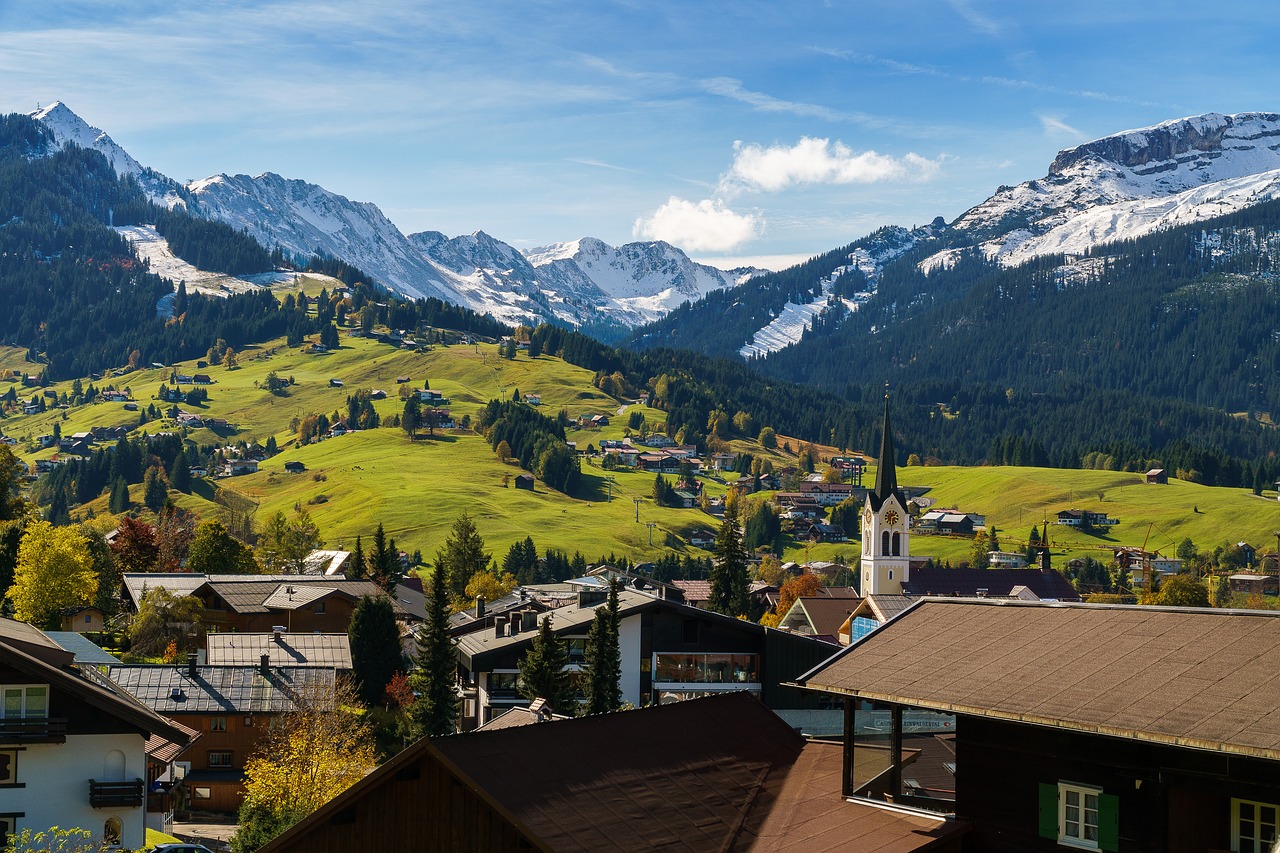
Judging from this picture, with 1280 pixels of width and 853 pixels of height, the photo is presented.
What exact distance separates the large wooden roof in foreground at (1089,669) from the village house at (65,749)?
853 inches

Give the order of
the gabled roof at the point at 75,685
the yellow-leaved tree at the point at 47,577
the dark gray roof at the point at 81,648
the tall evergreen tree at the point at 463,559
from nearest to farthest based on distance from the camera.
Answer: the gabled roof at the point at 75,685, the dark gray roof at the point at 81,648, the yellow-leaved tree at the point at 47,577, the tall evergreen tree at the point at 463,559

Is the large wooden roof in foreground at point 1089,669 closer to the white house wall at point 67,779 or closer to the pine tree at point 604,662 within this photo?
the white house wall at point 67,779

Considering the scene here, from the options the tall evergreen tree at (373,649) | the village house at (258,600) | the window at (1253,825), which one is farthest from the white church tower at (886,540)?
the window at (1253,825)

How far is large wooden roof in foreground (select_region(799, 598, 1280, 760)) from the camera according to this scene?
2208cm

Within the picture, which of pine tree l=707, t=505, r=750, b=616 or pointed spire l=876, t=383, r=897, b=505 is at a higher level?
pointed spire l=876, t=383, r=897, b=505

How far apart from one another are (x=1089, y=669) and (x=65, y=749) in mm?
28207

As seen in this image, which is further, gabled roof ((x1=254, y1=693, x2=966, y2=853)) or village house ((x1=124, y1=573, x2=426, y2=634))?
village house ((x1=124, y1=573, x2=426, y2=634))

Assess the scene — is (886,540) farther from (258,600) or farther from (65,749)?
(65,749)

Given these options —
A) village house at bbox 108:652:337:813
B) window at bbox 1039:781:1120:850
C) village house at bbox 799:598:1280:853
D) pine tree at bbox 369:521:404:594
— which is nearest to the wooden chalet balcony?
village house at bbox 799:598:1280:853

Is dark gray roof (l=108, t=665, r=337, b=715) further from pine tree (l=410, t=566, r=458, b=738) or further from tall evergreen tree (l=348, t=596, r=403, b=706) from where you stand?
tall evergreen tree (l=348, t=596, r=403, b=706)

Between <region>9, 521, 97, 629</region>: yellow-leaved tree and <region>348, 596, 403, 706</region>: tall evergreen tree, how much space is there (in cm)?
2003

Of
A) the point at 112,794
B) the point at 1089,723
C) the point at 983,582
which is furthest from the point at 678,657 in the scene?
the point at 983,582

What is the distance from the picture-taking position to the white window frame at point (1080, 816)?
78.4 ft

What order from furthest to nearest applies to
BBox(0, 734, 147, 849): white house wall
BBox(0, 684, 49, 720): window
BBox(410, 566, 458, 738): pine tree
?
BBox(410, 566, 458, 738): pine tree, BBox(0, 734, 147, 849): white house wall, BBox(0, 684, 49, 720): window
